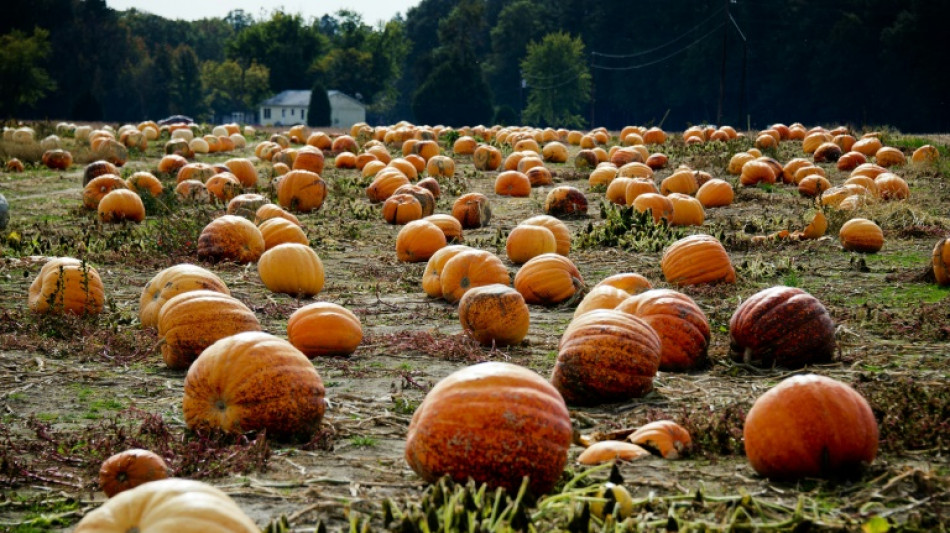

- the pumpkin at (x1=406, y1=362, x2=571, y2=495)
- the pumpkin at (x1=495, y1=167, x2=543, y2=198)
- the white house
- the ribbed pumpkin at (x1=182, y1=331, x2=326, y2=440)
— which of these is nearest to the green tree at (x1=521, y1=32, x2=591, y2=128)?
the white house

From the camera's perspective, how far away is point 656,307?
21.6 feet

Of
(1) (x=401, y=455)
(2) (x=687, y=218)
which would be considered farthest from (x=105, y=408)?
(2) (x=687, y=218)

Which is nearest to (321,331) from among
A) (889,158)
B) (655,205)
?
(655,205)

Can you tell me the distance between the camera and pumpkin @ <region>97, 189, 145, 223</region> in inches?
551

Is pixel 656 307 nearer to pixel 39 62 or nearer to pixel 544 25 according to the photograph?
pixel 39 62

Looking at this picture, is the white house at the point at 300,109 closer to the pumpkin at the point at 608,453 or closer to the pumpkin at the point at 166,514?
A: the pumpkin at the point at 608,453

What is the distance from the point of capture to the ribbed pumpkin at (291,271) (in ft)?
31.0

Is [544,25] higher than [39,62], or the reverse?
[544,25]

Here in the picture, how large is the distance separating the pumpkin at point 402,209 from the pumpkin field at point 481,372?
1.91ft

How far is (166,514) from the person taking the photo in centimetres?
298

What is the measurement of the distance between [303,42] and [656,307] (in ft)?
362

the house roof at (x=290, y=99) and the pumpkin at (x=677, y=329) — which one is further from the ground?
the house roof at (x=290, y=99)

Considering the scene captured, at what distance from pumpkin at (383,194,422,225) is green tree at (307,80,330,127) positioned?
63.2 m

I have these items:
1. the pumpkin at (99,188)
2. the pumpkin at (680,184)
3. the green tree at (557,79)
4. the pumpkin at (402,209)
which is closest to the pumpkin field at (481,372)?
the pumpkin at (402,209)
